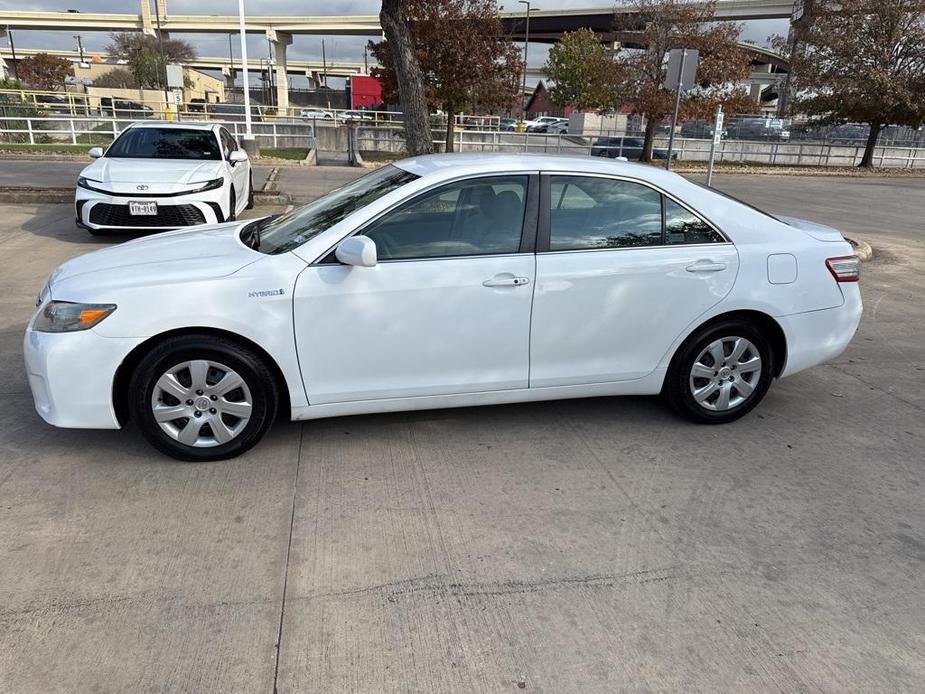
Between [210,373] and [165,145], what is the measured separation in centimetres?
768

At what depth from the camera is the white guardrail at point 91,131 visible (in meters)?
23.6

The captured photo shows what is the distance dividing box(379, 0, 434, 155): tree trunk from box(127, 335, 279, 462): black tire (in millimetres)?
7782

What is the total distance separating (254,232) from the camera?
423 centimetres

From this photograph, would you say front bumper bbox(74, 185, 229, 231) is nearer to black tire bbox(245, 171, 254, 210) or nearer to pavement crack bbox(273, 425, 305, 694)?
black tire bbox(245, 171, 254, 210)

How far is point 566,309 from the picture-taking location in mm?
3811

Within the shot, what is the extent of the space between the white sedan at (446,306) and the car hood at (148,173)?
503 centimetres

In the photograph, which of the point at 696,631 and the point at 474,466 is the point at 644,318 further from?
the point at 696,631

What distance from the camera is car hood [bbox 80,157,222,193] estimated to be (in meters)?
8.57

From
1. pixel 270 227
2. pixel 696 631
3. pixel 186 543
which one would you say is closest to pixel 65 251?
pixel 270 227

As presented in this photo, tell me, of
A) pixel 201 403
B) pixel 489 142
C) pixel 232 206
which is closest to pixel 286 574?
pixel 201 403

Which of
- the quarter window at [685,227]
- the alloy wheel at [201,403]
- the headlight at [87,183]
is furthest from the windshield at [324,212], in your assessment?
the headlight at [87,183]

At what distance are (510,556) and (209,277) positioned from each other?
1965mm

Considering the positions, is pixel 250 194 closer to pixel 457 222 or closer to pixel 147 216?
pixel 147 216

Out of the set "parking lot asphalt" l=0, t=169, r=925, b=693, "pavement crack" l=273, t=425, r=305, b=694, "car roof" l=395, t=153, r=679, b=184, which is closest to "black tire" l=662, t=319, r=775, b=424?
"parking lot asphalt" l=0, t=169, r=925, b=693
